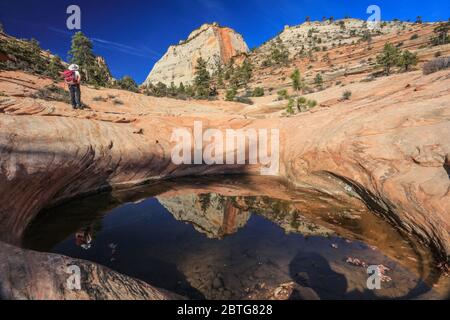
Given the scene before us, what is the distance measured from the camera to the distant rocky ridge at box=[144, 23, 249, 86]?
102500mm

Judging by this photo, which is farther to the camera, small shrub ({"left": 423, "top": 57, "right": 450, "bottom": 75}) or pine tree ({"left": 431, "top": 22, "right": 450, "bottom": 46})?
pine tree ({"left": 431, "top": 22, "right": 450, "bottom": 46})

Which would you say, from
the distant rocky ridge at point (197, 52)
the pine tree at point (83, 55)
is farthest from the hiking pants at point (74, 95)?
the distant rocky ridge at point (197, 52)

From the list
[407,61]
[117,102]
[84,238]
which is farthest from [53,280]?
[407,61]

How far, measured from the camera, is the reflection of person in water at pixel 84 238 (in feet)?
24.0

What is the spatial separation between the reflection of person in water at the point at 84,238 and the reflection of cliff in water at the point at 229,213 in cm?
301

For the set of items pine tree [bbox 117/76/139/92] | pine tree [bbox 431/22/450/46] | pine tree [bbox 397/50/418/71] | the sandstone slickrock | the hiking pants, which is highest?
pine tree [bbox 431/22/450/46]

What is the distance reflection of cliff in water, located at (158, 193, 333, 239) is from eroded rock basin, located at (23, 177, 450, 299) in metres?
0.04

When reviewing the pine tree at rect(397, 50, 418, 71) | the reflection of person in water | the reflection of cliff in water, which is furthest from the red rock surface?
the pine tree at rect(397, 50, 418, 71)

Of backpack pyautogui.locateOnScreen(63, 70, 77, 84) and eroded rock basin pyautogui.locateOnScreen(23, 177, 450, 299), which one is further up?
backpack pyautogui.locateOnScreen(63, 70, 77, 84)

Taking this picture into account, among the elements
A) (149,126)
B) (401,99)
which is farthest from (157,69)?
(401,99)

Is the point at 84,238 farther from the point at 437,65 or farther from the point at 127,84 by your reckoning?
the point at 127,84

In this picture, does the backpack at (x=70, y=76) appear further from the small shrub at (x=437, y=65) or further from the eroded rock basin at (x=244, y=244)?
the small shrub at (x=437, y=65)

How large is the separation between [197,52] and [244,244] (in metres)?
107

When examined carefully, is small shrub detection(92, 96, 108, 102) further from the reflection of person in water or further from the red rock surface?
the reflection of person in water
